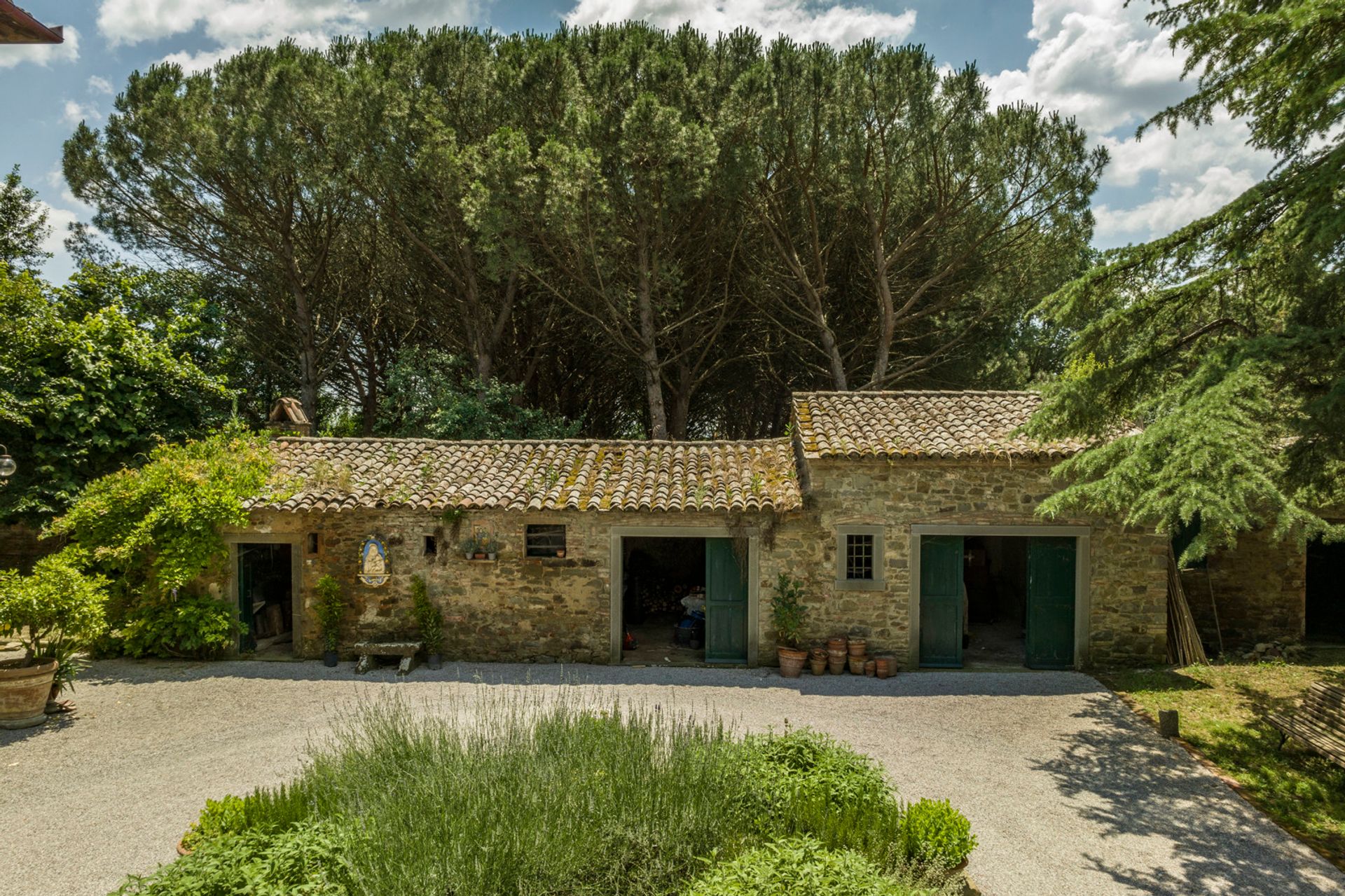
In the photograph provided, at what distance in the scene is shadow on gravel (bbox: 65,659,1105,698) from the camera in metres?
10.7

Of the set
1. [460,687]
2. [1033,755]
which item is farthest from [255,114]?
[1033,755]

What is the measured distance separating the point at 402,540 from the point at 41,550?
9.69m

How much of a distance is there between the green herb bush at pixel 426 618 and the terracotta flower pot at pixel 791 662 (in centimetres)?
539

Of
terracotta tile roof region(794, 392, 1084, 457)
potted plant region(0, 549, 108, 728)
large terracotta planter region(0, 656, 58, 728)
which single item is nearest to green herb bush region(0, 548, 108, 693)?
potted plant region(0, 549, 108, 728)

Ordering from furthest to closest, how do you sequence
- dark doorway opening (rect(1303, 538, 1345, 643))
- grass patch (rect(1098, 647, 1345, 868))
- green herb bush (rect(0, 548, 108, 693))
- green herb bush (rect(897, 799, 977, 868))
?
dark doorway opening (rect(1303, 538, 1345, 643)) → green herb bush (rect(0, 548, 108, 693)) → grass patch (rect(1098, 647, 1345, 868)) → green herb bush (rect(897, 799, 977, 868))

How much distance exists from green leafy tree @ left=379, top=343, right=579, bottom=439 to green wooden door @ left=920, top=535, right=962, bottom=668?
32.2 ft

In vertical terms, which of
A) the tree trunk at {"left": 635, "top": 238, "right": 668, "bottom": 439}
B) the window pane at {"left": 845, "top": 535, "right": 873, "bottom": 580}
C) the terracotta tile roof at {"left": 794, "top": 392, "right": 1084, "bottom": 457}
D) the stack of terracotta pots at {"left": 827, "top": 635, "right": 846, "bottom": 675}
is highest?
the tree trunk at {"left": 635, "top": 238, "right": 668, "bottom": 439}

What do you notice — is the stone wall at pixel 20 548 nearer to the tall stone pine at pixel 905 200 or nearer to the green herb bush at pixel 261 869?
the green herb bush at pixel 261 869

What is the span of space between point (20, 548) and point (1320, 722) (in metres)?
22.0

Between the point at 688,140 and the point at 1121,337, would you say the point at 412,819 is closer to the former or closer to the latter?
the point at 1121,337

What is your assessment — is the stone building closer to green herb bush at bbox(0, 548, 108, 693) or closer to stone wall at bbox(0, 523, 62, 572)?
green herb bush at bbox(0, 548, 108, 693)

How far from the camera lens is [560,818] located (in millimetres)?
5414

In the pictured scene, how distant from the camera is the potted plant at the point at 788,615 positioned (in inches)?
448

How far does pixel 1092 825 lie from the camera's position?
683cm
